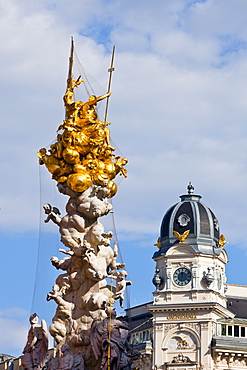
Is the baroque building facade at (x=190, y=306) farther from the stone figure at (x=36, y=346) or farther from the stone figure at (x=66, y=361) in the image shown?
the stone figure at (x=66, y=361)

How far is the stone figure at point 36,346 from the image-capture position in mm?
29281

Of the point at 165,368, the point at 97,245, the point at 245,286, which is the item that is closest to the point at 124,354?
the point at 97,245

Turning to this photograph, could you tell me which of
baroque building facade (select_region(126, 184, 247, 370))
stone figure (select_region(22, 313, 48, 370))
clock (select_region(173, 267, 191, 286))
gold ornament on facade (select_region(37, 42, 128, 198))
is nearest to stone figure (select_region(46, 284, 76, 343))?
stone figure (select_region(22, 313, 48, 370))

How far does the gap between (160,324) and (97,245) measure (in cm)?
7348

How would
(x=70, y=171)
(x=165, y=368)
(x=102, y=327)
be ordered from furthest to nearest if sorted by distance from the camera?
(x=165, y=368) < (x=70, y=171) < (x=102, y=327)

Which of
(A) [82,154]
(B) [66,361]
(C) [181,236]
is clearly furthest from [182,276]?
(B) [66,361]

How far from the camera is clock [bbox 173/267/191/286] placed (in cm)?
10281

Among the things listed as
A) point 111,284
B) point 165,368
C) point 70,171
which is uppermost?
point 165,368

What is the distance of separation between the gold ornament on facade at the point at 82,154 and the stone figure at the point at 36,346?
11.1 ft

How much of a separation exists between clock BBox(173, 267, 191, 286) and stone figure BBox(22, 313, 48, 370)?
73539mm

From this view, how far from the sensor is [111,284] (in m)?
29.3

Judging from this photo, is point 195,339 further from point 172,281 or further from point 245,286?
point 245,286

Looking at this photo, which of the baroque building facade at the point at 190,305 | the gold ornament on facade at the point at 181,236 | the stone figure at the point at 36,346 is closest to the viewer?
the stone figure at the point at 36,346

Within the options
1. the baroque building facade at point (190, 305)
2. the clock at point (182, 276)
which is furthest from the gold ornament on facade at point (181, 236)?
the clock at point (182, 276)
